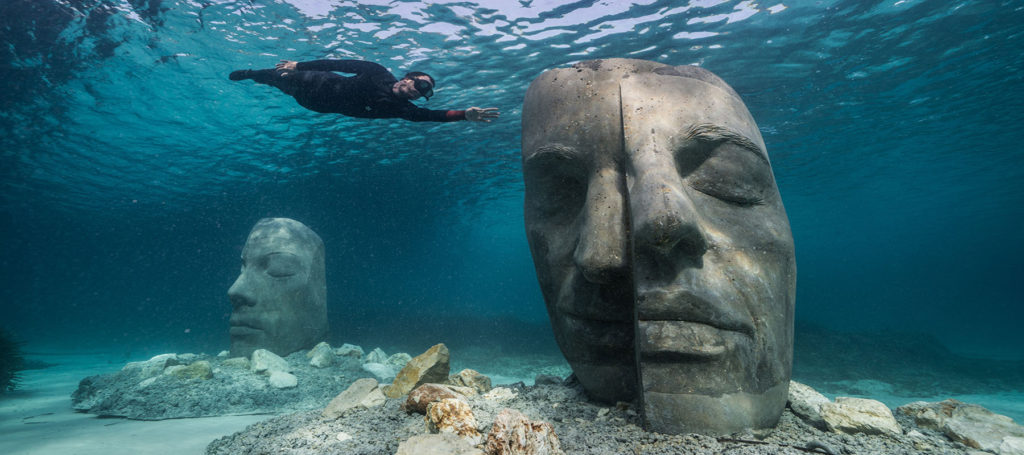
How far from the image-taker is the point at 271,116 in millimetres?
14914

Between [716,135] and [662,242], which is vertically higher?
[716,135]

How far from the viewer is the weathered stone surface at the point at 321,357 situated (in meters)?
8.27

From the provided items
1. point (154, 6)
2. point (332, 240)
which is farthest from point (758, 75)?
point (332, 240)

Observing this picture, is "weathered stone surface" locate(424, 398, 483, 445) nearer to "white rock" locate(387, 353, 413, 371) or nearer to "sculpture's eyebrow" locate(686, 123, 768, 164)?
"sculpture's eyebrow" locate(686, 123, 768, 164)

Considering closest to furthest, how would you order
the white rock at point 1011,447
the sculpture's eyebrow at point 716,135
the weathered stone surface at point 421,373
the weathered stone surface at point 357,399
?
the white rock at point 1011,447 → the sculpture's eyebrow at point 716,135 → the weathered stone surface at point 357,399 → the weathered stone surface at point 421,373

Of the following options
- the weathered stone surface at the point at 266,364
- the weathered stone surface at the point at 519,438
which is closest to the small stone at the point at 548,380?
the weathered stone surface at the point at 519,438

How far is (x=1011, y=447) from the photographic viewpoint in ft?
6.78

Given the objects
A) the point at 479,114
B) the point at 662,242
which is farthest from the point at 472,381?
the point at 479,114

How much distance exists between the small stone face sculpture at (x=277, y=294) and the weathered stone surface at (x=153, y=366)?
3.49 ft

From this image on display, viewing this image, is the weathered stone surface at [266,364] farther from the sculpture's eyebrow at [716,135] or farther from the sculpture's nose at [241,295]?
the sculpture's eyebrow at [716,135]

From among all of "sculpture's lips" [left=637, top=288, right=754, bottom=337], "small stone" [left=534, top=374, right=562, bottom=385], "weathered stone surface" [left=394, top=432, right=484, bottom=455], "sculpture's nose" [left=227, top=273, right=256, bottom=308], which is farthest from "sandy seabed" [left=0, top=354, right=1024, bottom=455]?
"sculpture's nose" [left=227, top=273, right=256, bottom=308]

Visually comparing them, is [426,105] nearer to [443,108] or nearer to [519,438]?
[443,108]

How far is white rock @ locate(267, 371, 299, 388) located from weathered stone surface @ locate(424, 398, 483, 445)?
5680mm

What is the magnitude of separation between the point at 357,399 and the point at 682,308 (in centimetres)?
259
